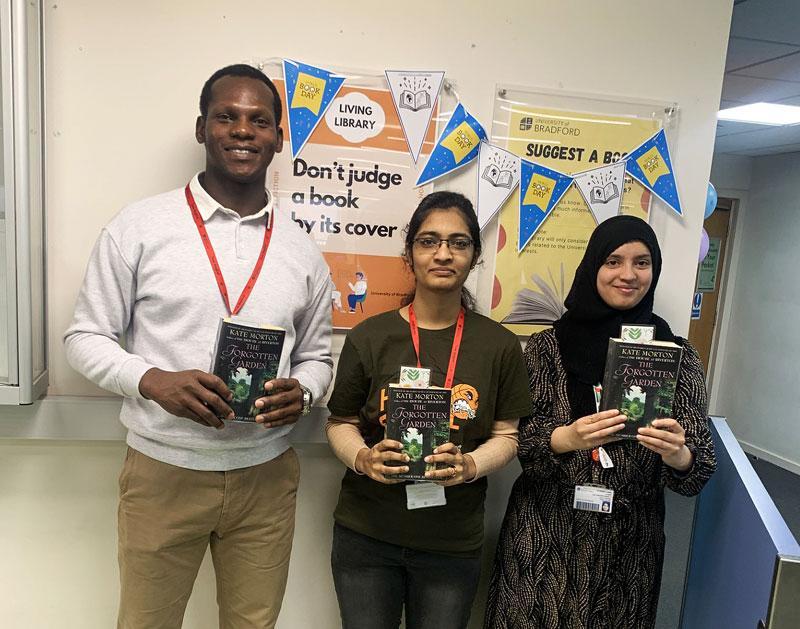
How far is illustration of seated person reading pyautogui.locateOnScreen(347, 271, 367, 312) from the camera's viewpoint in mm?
1817

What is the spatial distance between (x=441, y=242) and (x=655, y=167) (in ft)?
3.21

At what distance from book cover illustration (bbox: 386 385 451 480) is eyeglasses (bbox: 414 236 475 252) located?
1.21ft

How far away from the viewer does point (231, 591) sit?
1.51 metres

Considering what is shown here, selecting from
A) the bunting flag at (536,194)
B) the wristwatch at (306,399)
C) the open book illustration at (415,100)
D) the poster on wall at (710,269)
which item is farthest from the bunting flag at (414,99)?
the poster on wall at (710,269)

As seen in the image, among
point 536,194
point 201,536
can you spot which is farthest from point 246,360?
point 536,194

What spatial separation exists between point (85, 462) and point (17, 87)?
3.60 feet

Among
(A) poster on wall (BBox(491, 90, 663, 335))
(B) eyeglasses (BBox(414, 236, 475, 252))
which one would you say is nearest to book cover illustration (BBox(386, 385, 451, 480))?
(B) eyeglasses (BBox(414, 236, 475, 252))

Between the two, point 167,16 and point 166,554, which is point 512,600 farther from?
point 167,16

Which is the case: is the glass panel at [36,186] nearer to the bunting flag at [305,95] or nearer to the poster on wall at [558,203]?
the bunting flag at [305,95]

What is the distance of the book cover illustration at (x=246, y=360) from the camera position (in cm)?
119

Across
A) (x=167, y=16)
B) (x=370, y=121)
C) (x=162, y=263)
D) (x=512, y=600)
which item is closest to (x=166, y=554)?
(x=162, y=263)

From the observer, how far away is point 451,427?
4.66 ft

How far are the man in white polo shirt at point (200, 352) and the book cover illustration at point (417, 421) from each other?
0.24 metres

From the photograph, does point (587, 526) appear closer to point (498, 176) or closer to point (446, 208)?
point (446, 208)
